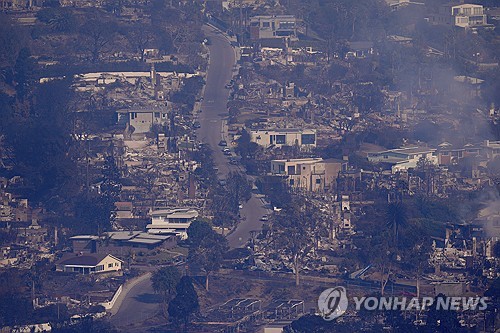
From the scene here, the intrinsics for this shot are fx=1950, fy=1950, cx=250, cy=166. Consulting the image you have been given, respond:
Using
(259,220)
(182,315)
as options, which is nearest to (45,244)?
(259,220)

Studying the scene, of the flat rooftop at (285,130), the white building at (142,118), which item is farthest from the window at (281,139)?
the white building at (142,118)

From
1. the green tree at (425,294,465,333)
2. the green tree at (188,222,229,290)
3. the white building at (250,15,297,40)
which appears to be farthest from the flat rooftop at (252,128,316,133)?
the green tree at (425,294,465,333)

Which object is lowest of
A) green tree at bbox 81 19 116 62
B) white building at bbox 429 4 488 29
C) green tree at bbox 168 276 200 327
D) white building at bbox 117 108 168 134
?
green tree at bbox 168 276 200 327

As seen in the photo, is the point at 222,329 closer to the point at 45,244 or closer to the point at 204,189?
the point at 45,244

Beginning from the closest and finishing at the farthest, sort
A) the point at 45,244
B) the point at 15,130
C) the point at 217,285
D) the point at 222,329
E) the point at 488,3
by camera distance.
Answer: the point at 222,329, the point at 217,285, the point at 45,244, the point at 15,130, the point at 488,3

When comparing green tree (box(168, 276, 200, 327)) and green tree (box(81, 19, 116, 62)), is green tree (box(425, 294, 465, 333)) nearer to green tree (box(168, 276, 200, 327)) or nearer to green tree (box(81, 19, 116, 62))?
green tree (box(168, 276, 200, 327))

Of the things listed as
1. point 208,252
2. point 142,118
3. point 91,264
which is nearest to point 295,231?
point 208,252

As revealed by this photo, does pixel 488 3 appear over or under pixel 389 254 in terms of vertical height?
over

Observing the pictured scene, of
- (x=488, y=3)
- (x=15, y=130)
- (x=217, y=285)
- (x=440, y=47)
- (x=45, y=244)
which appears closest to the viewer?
(x=217, y=285)

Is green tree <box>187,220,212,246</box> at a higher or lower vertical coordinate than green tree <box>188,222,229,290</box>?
higher
